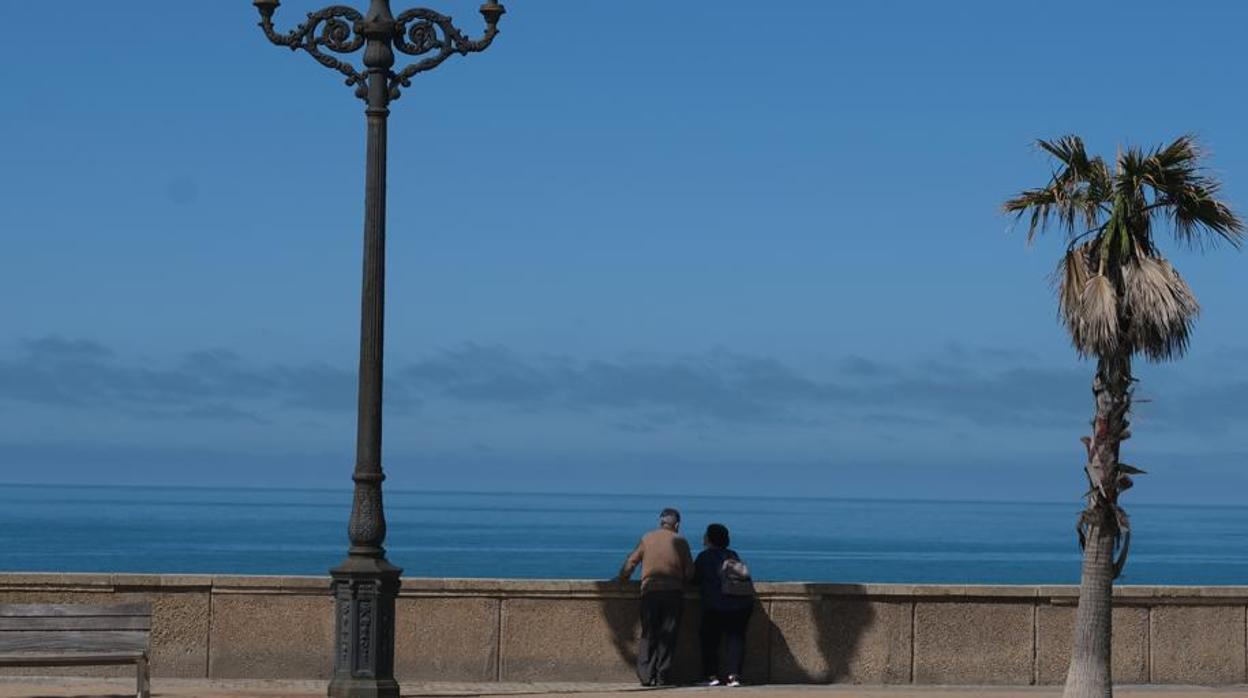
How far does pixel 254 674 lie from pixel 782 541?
126 m

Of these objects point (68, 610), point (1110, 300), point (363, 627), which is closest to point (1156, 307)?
point (1110, 300)

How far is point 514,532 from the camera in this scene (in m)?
156

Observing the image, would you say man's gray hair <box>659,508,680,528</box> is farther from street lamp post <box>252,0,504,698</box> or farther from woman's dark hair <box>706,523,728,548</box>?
street lamp post <box>252,0,504,698</box>

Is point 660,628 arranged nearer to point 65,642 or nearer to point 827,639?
point 827,639

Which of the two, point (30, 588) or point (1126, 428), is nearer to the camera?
point (1126, 428)

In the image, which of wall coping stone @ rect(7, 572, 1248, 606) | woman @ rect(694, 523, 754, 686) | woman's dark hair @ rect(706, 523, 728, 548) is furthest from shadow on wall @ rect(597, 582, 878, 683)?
woman's dark hair @ rect(706, 523, 728, 548)

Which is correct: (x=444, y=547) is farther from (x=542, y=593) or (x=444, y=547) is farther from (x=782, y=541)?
(x=542, y=593)

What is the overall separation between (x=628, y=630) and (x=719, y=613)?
761mm

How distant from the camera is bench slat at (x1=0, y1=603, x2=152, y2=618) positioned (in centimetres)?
1473

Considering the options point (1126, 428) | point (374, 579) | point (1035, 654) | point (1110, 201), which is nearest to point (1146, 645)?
point (1035, 654)

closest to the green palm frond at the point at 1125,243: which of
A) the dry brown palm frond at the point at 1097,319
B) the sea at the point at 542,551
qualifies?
the dry brown palm frond at the point at 1097,319

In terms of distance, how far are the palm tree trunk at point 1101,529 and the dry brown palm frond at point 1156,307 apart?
0.85 ft

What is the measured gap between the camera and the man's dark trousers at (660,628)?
56.9 ft

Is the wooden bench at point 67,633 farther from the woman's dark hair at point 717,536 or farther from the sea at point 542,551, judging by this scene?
the sea at point 542,551
